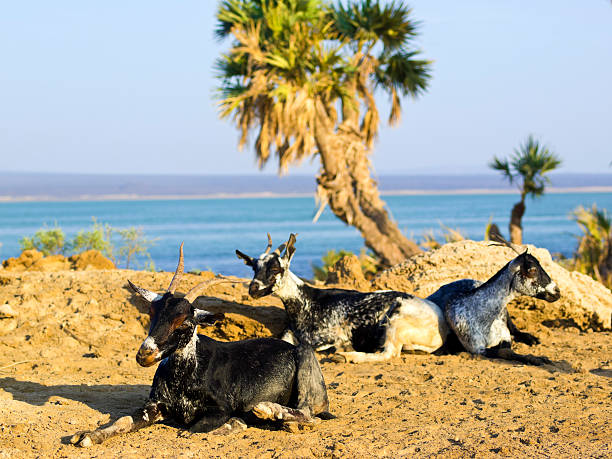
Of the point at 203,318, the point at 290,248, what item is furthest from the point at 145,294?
the point at 290,248

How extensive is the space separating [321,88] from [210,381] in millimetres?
14903

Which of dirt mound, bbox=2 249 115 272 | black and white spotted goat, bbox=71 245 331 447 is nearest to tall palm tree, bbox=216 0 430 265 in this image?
dirt mound, bbox=2 249 115 272

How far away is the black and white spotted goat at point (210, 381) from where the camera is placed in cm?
555

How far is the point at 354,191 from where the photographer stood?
67.1 feet

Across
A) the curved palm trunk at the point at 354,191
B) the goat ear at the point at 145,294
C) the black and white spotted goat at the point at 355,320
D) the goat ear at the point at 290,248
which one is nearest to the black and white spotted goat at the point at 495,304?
the black and white spotted goat at the point at 355,320

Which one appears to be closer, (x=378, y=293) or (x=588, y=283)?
(x=378, y=293)

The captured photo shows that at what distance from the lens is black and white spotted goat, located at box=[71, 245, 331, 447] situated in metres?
5.55

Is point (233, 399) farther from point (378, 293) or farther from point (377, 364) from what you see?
point (378, 293)

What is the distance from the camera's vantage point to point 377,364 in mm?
8531

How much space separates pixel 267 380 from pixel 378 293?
137 inches

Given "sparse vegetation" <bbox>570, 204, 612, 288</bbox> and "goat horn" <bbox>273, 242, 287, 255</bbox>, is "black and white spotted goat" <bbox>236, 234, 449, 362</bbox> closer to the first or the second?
"goat horn" <bbox>273, 242, 287, 255</bbox>

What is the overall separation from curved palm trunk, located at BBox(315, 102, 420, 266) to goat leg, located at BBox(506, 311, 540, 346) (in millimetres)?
9628

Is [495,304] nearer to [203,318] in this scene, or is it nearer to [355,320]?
[355,320]

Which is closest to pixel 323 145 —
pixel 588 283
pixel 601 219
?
pixel 601 219
